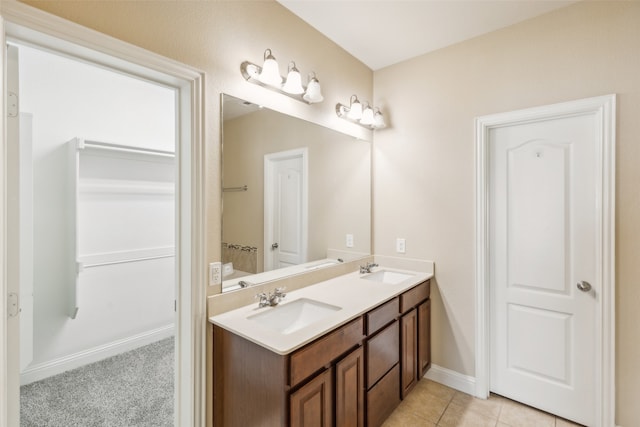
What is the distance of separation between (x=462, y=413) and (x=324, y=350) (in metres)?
1.37

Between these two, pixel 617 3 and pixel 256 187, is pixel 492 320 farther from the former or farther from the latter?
pixel 617 3

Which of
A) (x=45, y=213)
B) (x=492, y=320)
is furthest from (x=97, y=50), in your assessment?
(x=492, y=320)

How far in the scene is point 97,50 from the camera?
1188mm

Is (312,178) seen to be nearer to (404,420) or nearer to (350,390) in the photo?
(350,390)

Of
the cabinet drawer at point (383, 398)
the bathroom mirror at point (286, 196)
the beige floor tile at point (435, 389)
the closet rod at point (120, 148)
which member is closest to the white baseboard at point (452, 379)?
the beige floor tile at point (435, 389)

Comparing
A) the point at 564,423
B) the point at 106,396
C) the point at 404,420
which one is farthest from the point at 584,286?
the point at 106,396

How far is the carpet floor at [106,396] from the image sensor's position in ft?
6.38

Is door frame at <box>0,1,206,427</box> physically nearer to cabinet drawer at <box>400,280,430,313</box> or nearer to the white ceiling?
the white ceiling

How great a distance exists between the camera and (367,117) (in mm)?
2576

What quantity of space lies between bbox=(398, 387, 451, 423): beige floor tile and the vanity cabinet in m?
0.16

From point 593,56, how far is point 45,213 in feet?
13.1

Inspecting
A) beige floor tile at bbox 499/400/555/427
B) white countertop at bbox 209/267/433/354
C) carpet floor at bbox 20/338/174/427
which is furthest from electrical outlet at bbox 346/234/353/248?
carpet floor at bbox 20/338/174/427

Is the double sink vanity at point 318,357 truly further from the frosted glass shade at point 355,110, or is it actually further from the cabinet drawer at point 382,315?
the frosted glass shade at point 355,110

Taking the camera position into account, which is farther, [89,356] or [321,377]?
[89,356]
